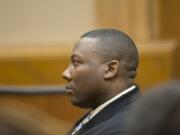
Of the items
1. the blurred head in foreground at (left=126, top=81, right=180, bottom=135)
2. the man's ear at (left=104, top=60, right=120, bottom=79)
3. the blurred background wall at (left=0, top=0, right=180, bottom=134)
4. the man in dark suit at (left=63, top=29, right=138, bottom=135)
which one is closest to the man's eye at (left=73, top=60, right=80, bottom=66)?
the man in dark suit at (left=63, top=29, right=138, bottom=135)

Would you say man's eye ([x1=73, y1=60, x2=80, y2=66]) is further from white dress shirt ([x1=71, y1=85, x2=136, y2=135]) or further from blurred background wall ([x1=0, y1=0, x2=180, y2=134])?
blurred background wall ([x1=0, y1=0, x2=180, y2=134])

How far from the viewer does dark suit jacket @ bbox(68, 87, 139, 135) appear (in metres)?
1.56

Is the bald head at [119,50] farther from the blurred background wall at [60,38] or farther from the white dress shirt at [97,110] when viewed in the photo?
the blurred background wall at [60,38]

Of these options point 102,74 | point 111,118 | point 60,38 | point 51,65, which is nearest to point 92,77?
point 102,74

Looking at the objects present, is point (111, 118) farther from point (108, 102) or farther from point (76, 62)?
point (76, 62)

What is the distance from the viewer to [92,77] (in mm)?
1743

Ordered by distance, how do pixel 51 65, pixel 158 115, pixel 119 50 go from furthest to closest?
1. pixel 51 65
2. pixel 119 50
3. pixel 158 115

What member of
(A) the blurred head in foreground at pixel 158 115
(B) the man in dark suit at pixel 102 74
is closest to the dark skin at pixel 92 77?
(B) the man in dark suit at pixel 102 74

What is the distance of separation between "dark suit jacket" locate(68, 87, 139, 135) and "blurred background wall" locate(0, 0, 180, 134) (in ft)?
7.30

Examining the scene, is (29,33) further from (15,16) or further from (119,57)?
(119,57)

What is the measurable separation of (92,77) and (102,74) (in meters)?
0.03

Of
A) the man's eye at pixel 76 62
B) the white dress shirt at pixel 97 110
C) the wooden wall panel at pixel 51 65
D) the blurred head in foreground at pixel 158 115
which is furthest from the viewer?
the wooden wall panel at pixel 51 65

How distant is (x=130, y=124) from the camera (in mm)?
721

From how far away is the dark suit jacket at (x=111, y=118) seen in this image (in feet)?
5.11
